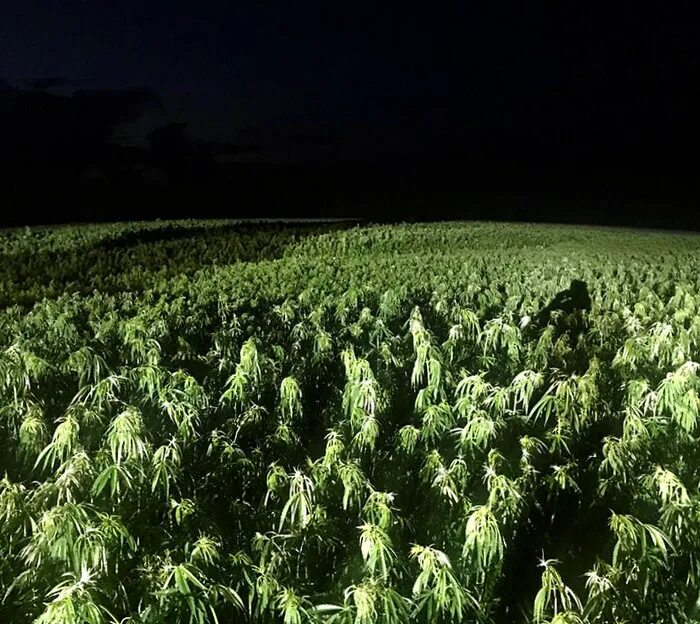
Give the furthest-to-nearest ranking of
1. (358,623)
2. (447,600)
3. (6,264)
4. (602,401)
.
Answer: (6,264), (602,401), (447,600), (358,623)

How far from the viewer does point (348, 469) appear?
3.28 meters

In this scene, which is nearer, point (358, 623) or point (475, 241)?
point (358, 623)

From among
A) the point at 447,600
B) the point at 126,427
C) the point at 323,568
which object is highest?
the point at 126,427

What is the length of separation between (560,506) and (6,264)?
16659mm

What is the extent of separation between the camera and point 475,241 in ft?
70.0

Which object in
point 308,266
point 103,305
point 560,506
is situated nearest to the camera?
point 560,506

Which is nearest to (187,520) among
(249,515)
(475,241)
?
(249,515)

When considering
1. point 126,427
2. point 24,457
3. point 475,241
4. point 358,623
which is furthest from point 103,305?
point 475,241

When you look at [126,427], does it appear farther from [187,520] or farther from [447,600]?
[447,600]

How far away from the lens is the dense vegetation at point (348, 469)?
2570 mm

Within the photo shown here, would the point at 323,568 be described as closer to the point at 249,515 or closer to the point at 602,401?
the point at 249,515

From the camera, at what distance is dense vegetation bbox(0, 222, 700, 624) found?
2.57 meters

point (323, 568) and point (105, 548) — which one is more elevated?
point (105, 548)

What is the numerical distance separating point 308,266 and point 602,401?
32.8 feet
